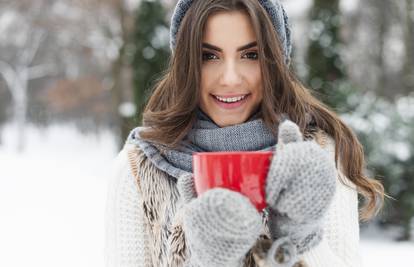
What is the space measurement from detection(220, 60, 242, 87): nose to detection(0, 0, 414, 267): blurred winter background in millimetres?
879

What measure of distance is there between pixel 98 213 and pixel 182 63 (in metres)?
6.66

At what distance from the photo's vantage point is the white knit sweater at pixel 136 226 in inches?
54.7

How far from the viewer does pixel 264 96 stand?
1.47m

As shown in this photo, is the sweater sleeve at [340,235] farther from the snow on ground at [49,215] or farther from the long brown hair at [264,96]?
the snow on ground at [49,215]

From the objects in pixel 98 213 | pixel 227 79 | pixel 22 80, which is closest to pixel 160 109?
pixel 227 79

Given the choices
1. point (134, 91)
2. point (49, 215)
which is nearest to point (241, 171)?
point (134, 91)

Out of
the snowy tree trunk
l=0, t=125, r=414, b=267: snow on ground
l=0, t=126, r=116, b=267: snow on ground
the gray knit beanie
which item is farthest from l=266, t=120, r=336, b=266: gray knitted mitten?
the snowy tree trunk

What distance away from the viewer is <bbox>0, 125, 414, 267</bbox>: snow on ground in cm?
546

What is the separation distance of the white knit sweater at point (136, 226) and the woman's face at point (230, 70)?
33 centimetres

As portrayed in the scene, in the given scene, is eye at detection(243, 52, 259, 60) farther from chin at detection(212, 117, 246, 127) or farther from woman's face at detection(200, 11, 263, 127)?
chin at detection(212, 117, 246, 127)

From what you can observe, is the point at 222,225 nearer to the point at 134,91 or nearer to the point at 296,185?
the point at 296,185

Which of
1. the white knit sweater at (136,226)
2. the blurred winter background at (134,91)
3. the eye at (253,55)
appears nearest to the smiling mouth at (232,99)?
the eye at (253,55)

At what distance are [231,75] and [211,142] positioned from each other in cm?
21

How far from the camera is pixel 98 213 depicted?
7.83 m
